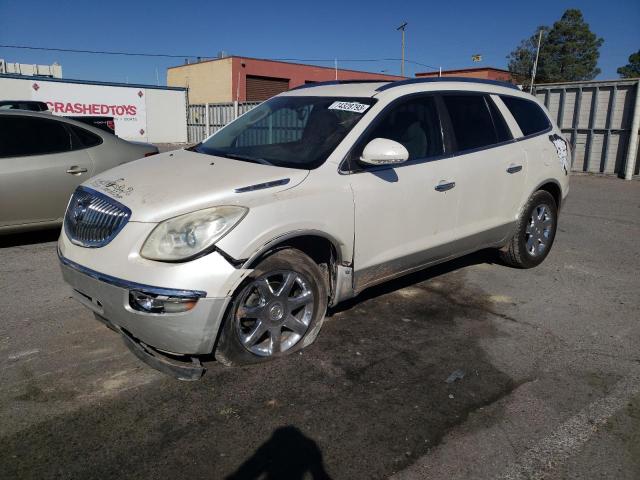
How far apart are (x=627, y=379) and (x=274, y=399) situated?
85.8 inches

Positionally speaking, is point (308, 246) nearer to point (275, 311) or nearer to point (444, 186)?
point (275, 311)

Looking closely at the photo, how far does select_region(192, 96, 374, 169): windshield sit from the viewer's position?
363 centimetres

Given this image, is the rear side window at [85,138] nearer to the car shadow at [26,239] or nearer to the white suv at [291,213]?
the car shadow at [26,239]

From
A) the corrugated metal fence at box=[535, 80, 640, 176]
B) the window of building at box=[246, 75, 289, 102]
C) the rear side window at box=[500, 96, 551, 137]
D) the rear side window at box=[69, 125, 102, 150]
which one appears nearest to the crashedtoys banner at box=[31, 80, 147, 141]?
the window of building at box=[246, 75, 289, 102]

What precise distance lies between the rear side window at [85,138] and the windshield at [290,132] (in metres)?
2.27

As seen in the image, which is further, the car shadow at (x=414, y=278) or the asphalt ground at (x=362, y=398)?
the car shadow at (x=414, y=278)

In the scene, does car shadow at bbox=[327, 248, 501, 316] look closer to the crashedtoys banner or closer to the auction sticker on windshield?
the auction sticker on windshield

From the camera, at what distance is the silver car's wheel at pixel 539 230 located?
5.28 metres

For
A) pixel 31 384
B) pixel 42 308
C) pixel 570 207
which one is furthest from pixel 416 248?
pixel 570 207

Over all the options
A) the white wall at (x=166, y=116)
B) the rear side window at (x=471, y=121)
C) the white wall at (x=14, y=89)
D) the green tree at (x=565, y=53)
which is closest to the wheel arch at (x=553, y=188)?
the rear side window at (x=471, y=121)

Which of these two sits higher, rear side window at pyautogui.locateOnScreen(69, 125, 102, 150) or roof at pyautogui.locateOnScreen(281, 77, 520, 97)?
roof at pyautogui.locateOnScreen(281, 77, 520, 97)

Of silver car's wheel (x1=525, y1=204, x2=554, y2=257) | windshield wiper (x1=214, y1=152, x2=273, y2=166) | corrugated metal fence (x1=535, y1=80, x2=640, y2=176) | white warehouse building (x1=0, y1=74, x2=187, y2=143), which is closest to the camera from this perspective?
windshield wiper (x1=214, y1=152, x2=273, y2=166)

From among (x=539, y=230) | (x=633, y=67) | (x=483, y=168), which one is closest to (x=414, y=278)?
(x=483, y=168)

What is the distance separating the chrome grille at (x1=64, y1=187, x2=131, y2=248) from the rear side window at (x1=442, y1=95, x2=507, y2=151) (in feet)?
8.79
